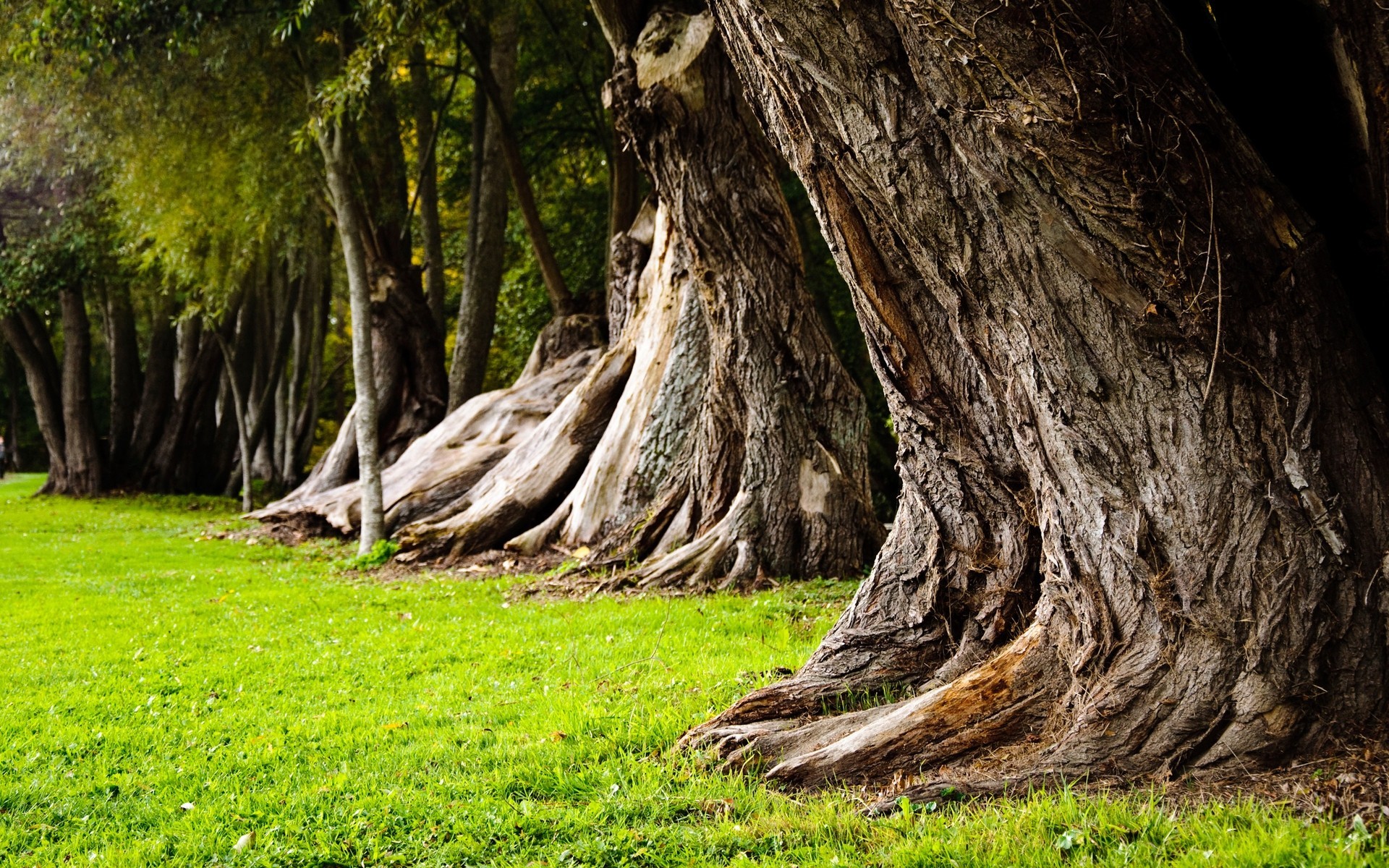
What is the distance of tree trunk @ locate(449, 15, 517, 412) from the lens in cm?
1897

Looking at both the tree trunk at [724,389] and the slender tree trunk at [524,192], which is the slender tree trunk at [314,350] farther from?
the tree trunk at [724,389]

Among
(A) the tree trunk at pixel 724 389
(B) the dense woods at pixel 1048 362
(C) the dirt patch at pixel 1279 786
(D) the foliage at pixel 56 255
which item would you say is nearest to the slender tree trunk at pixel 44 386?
(D) the foliage at pixel 56 255

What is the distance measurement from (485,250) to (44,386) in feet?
53.1

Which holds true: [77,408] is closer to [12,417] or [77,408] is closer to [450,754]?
[12,417]

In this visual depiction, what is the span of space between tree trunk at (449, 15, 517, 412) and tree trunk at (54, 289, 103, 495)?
1368 centimetres

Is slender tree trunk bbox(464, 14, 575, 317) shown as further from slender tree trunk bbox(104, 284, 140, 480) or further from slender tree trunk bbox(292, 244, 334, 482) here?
slender tree trunk bbox(104, 284, 140, 480)

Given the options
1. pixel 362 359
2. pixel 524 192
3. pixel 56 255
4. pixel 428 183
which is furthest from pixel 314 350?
pixel 362 359

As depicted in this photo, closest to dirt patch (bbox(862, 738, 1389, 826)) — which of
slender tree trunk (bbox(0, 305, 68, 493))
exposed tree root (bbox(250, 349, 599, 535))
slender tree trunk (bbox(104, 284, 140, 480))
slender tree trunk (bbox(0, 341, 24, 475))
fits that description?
exposed tree root (bbox(250, 349, 599, 535))

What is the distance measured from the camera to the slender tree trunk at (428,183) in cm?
2008

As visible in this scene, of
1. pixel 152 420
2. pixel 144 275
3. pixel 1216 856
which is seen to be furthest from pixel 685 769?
pixel 152 420

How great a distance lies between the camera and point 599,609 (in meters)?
9.02

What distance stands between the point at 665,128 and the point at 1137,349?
6.64 metres

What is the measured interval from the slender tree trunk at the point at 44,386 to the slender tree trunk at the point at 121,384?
48.7 inches

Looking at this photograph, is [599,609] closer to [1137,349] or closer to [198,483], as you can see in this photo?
[1137,349]
